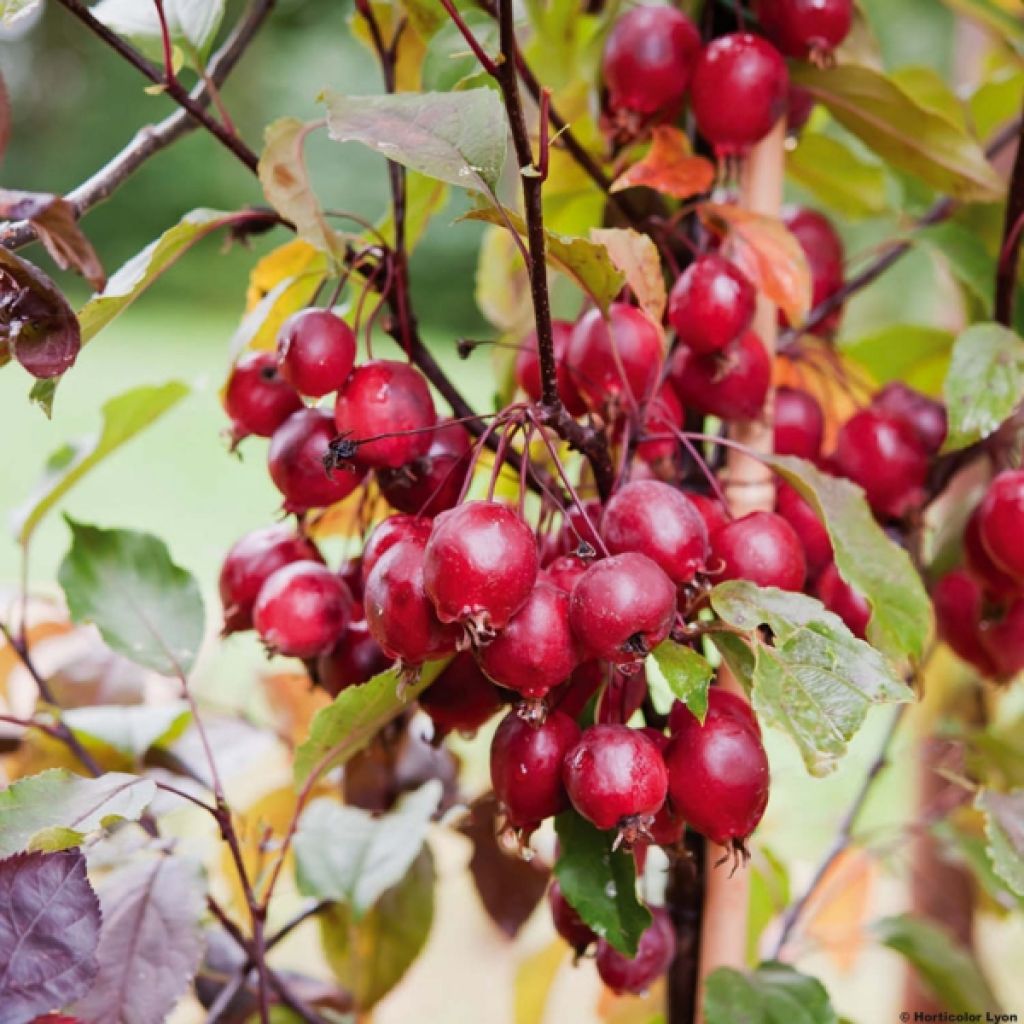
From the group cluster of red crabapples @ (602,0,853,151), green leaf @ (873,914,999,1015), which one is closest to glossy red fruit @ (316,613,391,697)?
cluster of red crabapples @ (602,0,853,151)

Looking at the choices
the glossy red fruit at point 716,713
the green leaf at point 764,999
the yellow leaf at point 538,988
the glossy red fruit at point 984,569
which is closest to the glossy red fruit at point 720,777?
the glossy red fruit at point 716,713

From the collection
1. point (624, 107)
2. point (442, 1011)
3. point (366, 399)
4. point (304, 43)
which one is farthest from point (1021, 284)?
point (304, 43)

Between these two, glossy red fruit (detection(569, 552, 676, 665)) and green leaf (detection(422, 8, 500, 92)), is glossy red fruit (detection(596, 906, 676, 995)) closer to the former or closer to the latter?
glossy red fruit (detection(569, 552, 676, 665))

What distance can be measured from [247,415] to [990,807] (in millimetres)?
283

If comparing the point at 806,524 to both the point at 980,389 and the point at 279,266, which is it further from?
the point at 279,266

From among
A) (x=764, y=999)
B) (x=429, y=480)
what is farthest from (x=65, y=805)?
(x=764, y=999)

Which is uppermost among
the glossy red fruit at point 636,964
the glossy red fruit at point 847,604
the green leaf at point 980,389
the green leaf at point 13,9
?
the green leaf at point 13,9

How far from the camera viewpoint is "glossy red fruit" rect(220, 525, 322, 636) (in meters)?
0.40

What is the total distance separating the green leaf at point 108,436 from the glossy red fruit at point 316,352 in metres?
0.13

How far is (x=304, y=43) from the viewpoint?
5.12 m

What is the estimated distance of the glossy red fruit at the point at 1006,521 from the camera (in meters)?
0.44

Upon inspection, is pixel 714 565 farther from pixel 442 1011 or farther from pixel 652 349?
pixel 442 1011

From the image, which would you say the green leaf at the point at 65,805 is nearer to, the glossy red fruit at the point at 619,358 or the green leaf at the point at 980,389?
the glossy red fruit at the point at 619,358

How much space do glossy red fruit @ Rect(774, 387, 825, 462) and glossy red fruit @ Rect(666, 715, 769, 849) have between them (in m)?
0.18
